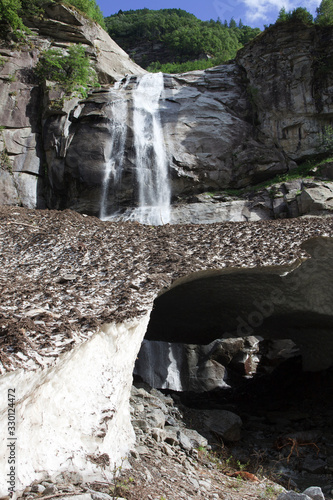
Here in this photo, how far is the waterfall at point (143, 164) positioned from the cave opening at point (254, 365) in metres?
5.91

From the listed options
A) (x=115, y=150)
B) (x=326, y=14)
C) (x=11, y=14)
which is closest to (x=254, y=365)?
(x=115, y=150)

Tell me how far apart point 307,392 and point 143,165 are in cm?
1088

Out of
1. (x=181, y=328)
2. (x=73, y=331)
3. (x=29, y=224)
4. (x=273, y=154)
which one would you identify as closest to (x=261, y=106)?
(x=273, y=154)

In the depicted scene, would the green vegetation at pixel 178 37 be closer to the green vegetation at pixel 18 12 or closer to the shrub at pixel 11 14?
the green vegetation at pixel 18 12

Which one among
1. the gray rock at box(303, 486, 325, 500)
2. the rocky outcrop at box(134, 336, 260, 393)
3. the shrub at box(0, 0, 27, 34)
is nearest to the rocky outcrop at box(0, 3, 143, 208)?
the shrub at box(0, 0, 27, 34)

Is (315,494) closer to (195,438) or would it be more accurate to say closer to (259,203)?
(195,438)

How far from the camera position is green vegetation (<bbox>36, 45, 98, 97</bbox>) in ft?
58.9

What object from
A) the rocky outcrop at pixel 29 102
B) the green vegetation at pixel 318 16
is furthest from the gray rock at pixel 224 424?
the green vegetation at pixel 318 16

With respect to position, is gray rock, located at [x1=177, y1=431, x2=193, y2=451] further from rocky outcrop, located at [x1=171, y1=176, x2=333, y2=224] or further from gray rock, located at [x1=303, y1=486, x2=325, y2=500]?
rocky outcrop, located at [x1=171, y1=176, x2=333, y2=224]

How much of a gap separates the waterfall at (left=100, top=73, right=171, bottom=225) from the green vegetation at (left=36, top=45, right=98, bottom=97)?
2.05 m

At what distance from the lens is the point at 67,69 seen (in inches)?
728

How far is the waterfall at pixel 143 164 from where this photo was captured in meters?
15.8

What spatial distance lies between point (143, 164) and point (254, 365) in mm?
A: 9291

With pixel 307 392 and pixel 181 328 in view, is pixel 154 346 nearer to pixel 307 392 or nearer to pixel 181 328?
pixel 181 328
